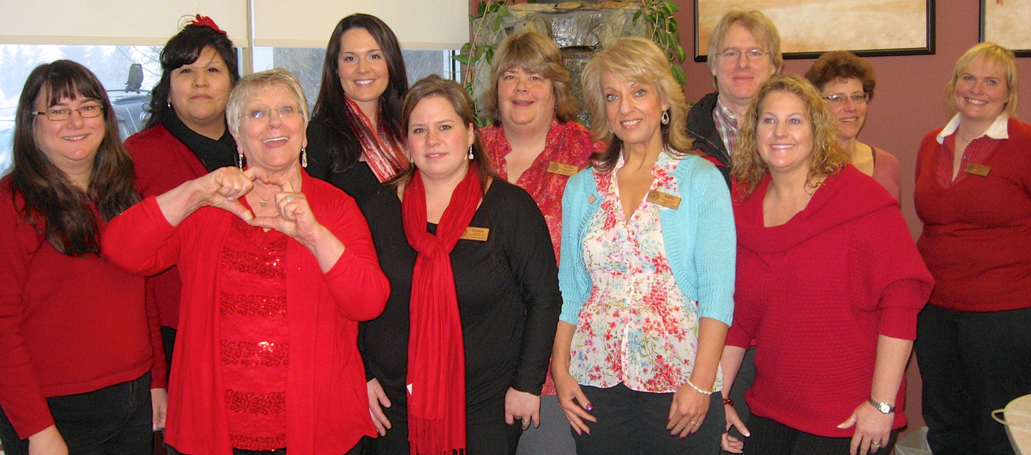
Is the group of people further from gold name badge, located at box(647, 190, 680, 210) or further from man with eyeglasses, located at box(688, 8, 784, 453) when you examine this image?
man with eyeglasses, located at box(688, 8, 784, 453)

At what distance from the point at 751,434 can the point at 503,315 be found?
823mm

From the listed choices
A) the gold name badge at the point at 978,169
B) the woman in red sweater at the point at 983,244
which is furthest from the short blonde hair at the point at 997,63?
the gold name badge at the point at 978,169

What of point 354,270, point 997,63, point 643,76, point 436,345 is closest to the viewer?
point 354,270

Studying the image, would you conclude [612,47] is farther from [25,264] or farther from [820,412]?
[25,264]

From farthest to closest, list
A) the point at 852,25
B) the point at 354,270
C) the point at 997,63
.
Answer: the point at 852,25 → the point at 997,63 → the point at 354,270

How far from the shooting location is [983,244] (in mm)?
2918

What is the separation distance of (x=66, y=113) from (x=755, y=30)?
2.26 metres

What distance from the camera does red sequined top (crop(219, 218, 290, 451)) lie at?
5.97ft

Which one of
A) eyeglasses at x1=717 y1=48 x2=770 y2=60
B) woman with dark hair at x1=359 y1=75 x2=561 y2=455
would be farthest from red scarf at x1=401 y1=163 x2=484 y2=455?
eyeglasses at x1=717 y1=48 x2=770 y2=60

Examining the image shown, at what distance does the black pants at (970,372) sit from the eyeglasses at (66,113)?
10.6 ft

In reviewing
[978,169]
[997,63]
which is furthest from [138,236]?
[997,63]

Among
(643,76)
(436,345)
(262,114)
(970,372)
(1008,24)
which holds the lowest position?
(970,372)

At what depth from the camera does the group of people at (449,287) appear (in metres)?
1.83

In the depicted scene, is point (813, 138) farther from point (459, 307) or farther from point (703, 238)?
point (459, 307)
